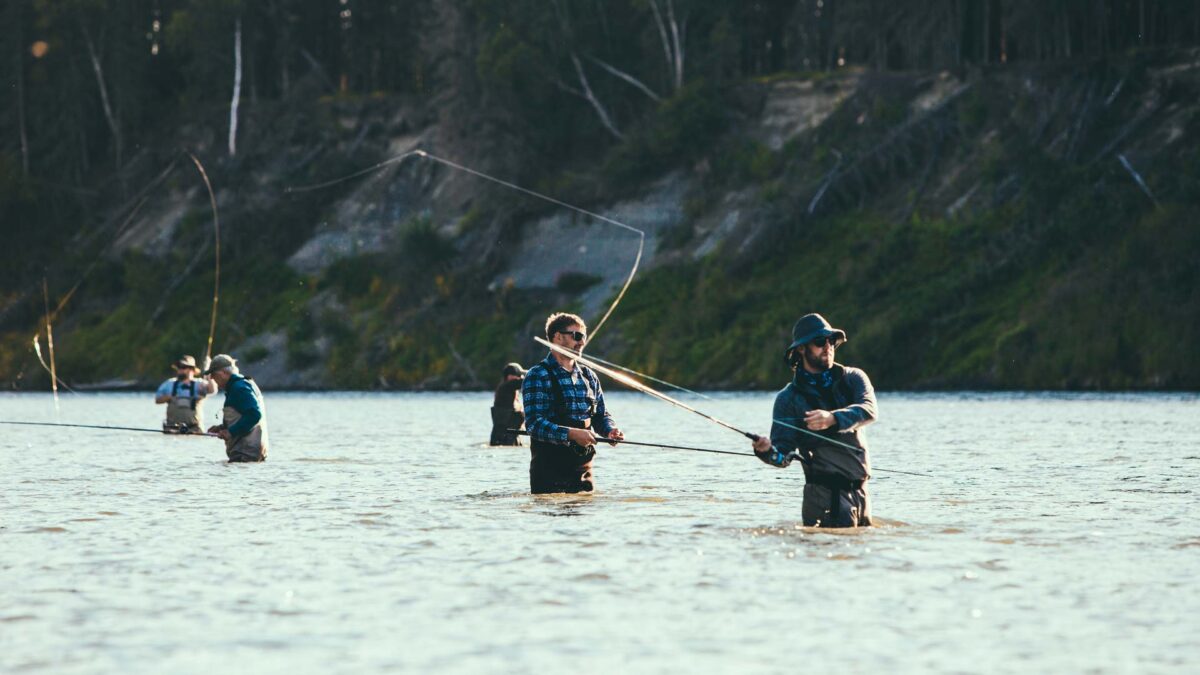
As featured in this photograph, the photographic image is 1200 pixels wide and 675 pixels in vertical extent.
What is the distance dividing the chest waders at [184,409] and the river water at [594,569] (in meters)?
4.86

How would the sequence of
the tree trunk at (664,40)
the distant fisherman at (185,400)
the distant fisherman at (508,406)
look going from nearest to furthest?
the distant fisherman at (508,406) → the distant fisherman at (185,400) → the tree trunk at (664,40)

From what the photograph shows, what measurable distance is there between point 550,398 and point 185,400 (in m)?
14.2

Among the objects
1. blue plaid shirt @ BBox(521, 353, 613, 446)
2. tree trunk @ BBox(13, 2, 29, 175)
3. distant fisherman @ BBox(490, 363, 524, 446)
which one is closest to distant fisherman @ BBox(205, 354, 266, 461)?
distant fisherman @ BBox(490, 363, 524, 446)

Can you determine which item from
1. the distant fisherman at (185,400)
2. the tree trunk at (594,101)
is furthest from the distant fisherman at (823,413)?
the tree trunk at (594,101)

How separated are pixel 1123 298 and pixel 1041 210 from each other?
17.1 feet

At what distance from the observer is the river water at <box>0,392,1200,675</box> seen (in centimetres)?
820

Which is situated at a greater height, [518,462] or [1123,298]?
[1123,298]

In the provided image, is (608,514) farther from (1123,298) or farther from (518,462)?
(1123,298)

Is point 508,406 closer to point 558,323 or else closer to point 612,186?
point 558,323

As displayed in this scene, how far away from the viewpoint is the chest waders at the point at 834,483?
38.2ft

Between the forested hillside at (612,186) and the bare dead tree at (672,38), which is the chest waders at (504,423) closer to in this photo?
the forested hillside at (612,186)

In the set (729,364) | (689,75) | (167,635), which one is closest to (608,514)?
(167,635)

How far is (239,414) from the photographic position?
1947 cm

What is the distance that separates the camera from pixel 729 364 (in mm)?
54438
